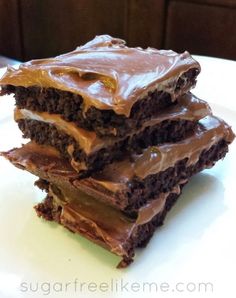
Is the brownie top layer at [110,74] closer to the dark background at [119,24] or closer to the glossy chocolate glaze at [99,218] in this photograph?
the glossy chocolate glaze at [99,218]

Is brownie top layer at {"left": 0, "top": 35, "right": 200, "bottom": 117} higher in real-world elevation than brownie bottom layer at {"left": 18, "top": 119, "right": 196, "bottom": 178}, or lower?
higher

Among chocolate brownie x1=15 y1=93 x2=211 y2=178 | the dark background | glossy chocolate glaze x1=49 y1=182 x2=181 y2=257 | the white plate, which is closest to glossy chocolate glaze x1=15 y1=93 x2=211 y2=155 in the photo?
chocolate brownie x1=15 y1=93 x2=211 y2=178

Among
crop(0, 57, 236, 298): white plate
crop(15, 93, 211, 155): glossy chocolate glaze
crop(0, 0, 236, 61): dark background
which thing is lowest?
crop(0, 0, 236, 61): dark background

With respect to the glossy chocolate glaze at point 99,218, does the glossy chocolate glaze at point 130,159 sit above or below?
above

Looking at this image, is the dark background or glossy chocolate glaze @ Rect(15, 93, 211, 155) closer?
glossy chocolate glaze @ Rect(15, 93, 211, 155)

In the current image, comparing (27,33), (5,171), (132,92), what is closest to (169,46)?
(27,33)

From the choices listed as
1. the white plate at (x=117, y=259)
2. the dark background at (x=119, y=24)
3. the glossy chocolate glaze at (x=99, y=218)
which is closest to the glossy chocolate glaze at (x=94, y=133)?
the glossy chocolate glaze at (x=99, y=218)

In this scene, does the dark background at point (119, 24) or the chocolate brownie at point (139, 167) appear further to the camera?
the dark background at point (119, 24)

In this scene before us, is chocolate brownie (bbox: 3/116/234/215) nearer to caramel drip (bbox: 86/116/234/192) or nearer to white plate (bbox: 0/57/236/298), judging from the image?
caramel drip (bbox: 86/116/234/192)
